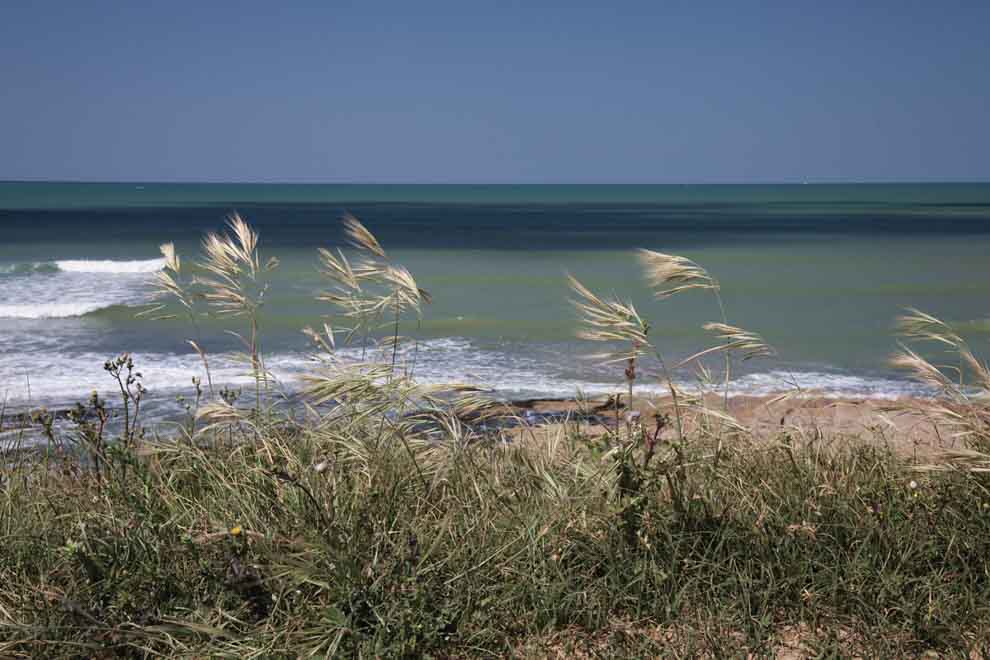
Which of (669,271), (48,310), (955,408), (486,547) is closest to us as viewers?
(486,547)

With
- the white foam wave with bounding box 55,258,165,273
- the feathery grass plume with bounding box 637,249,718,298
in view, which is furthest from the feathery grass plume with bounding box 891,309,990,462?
the white foam wave with bounding box 55,258,165,273

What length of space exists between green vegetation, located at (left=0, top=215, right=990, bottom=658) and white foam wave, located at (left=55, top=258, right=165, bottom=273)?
21521 mm

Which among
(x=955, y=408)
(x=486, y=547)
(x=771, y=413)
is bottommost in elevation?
(x=771, y=413)

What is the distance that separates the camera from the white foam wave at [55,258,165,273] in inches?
938

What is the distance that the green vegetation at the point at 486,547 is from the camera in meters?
2.74

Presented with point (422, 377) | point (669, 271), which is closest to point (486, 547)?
point (669, 271)

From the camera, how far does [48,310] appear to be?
49.7 ft

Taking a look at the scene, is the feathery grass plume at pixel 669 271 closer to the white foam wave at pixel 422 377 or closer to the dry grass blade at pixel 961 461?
the dry grass blade at pixel 961 461

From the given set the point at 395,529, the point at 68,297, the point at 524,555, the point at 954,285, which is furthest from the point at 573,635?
the point at 954,285

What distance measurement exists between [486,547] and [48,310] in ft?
47.2

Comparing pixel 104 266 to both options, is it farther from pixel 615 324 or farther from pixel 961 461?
pixel 961 461

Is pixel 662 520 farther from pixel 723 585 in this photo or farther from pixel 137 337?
pixel 137 337

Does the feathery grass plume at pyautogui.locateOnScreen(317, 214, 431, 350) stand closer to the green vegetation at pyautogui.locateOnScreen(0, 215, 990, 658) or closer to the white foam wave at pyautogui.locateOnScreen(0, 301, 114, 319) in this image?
the green vegetation at pyautogui.locateOnScreen(0, 215, 990, 658)

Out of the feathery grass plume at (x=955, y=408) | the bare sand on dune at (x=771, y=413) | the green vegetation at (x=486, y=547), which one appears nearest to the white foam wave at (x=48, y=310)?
the bare sand on dune at (x=771, y=413)
